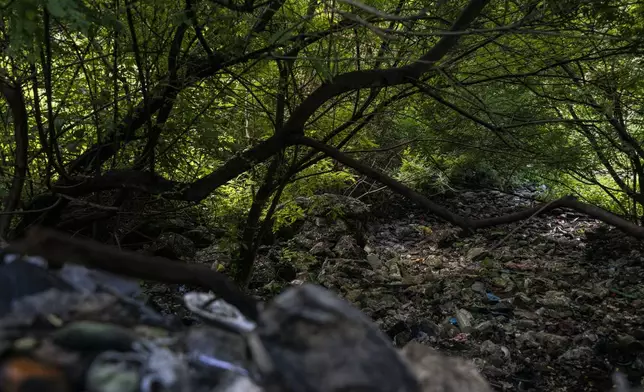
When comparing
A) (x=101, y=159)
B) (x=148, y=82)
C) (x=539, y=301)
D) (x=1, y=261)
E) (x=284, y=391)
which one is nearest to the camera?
(x=284, y=391)

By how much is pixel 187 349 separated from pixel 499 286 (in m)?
4.46

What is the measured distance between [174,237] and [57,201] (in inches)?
88.7

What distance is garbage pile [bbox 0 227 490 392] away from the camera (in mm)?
832

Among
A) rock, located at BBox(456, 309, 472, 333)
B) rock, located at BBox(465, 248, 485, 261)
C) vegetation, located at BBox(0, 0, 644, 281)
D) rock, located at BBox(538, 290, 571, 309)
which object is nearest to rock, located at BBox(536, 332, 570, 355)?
rock, located at BBox(456, 309, 472, 333)

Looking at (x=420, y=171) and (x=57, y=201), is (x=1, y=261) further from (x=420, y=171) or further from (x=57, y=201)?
(x=420, y=171)

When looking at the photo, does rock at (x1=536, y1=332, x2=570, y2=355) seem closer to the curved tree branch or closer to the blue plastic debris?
the blue plastic debris

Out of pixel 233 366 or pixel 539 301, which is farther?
pixel 539 301

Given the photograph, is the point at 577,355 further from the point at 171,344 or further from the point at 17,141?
the point at 17,141

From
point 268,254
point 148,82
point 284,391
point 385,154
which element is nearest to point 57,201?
point 148,82

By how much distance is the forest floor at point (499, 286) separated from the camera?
3432 mm

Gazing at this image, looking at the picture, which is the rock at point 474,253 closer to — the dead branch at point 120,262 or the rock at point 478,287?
the rock at point 478,287

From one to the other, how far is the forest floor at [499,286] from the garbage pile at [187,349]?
1.29 metres

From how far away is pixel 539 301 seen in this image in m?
4.45

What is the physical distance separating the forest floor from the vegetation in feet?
3.19
